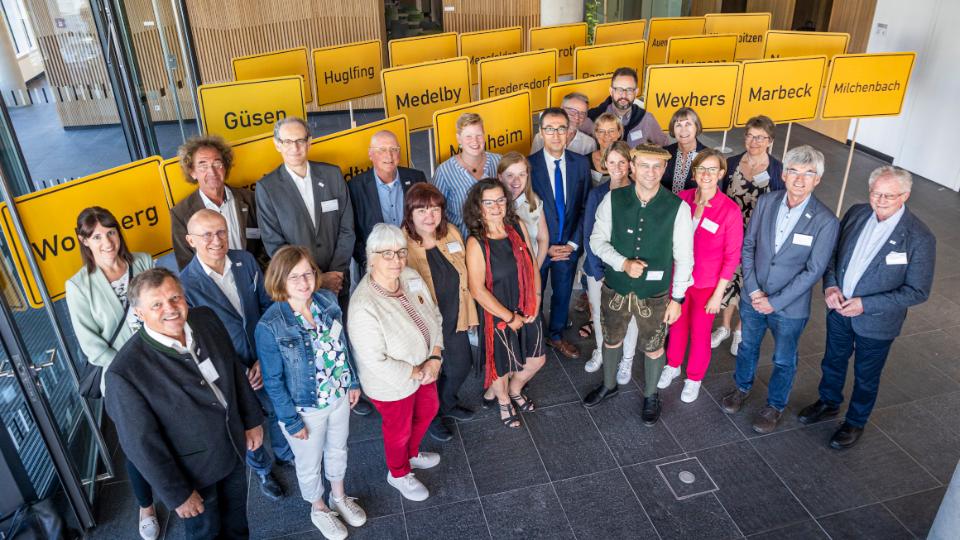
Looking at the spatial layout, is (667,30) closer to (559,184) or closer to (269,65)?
(559,184)

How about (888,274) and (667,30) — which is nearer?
(888,274)

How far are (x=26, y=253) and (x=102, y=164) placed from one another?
307 cm

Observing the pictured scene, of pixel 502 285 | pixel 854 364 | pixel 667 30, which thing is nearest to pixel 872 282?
pixel 854 364

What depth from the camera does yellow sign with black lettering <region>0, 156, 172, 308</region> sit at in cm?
343

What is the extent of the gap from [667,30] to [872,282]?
18.1ft

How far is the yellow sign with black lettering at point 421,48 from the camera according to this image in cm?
693

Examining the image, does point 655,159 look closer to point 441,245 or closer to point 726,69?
point 441,245

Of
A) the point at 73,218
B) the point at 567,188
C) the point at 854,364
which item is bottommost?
the point at 854,364

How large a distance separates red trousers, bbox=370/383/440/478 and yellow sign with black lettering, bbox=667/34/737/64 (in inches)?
209

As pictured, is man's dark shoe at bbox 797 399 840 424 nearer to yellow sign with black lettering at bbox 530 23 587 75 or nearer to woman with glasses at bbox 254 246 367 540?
woman with glasses at bbox 254 246 367 540

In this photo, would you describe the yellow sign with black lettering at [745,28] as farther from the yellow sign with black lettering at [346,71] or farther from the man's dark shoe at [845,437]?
the man's dark shoe at [845,437]

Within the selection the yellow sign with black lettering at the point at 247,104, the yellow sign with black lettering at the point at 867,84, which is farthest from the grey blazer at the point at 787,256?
the yellow sign with black lettering at the point at 247,104

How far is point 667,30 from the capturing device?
8.30m

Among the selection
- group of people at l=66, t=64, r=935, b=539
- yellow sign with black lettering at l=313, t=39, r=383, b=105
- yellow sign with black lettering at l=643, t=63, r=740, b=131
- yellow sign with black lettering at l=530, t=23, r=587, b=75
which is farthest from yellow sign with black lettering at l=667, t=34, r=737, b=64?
yellow sign with black lettering at l=313, t=39, r=383, b=105
